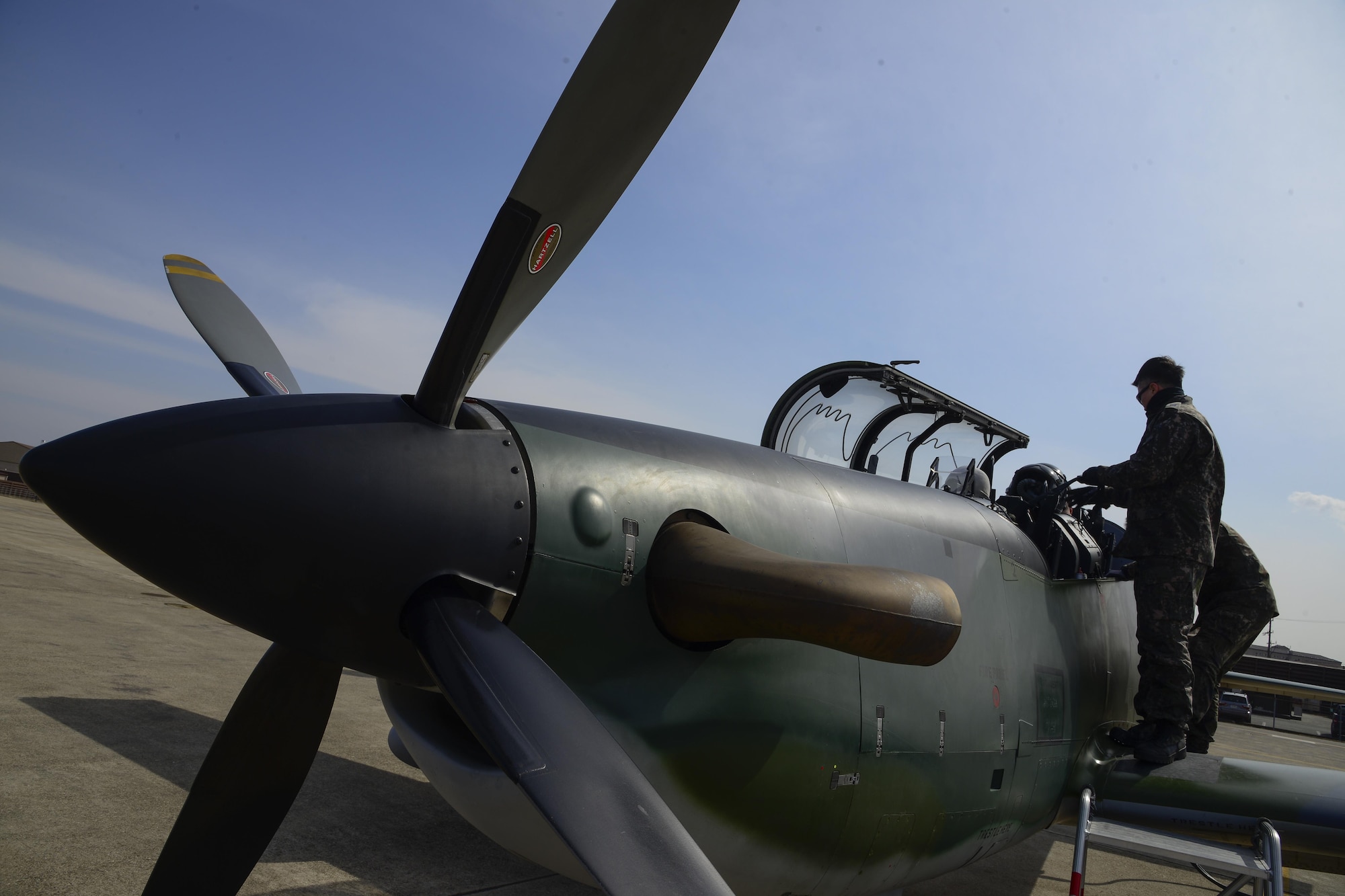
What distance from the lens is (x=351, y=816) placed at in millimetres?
4734

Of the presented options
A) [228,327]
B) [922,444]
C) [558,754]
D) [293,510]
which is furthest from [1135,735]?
[228,327]

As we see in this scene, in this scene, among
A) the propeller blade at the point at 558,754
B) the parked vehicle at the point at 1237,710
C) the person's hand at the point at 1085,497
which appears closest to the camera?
the propeller blade at the point at 558,754

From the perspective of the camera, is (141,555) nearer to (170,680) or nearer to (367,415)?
(367,415)

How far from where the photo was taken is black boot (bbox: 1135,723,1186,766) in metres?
4.59

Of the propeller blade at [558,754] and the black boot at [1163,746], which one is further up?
the propeller blade at [558,754]

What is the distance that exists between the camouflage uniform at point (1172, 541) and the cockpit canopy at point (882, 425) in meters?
0.94

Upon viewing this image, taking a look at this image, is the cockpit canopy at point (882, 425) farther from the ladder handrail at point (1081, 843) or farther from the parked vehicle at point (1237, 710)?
the parked vehicle at point (1237, 710)

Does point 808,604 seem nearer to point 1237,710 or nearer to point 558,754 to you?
point 558,754

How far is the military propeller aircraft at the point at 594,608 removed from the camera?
1.99 metres

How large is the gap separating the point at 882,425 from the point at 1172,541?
1.79 m

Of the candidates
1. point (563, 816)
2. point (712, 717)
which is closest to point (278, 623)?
point (563, 816)

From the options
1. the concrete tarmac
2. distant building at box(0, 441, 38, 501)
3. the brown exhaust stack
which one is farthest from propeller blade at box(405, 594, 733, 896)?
distant building at box(0, 441, 38, 501)

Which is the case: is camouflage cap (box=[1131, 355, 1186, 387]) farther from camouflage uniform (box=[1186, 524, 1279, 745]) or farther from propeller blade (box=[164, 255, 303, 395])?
propeller blade (box=[164, 255, 303, 395])

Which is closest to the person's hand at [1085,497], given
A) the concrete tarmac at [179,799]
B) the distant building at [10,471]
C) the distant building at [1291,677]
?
the concrete tarmac at [179,799]
